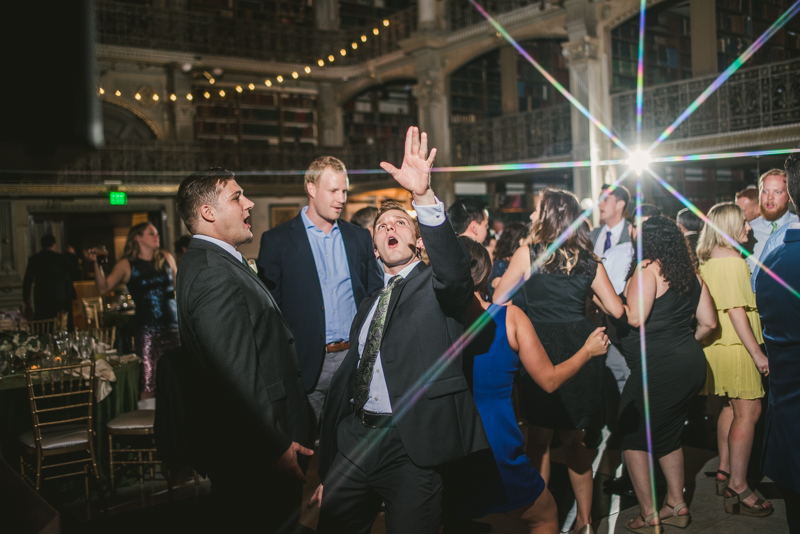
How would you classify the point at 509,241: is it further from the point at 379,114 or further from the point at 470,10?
the point at 379,114

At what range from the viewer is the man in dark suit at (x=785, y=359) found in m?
1.65

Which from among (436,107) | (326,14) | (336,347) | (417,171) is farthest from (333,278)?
(326,14)

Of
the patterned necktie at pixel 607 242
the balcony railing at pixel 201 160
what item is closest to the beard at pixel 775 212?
the patterned necktie at pixel 607 242

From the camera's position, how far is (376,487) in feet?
5.88

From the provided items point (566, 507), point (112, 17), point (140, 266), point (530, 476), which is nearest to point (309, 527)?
point (566, 507)

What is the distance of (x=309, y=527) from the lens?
3.12m

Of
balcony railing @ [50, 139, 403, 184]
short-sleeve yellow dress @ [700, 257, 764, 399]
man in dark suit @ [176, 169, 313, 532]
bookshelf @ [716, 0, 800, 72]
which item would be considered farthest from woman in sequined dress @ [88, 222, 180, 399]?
bookshelf @ [716, 0, 800, 72]

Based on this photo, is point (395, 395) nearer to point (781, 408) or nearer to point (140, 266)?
point (781, 408)

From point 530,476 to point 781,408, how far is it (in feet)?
2.58

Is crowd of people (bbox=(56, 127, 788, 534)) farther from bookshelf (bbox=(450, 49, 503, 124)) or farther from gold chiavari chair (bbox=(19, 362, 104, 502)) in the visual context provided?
bookshelf (bbox=(450, 49, 503, 124))

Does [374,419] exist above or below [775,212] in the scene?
below

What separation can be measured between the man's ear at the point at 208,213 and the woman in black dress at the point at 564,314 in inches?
53.2

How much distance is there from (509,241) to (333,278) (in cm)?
215

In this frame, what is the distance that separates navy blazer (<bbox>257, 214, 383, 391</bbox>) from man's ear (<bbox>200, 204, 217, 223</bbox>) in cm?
86
